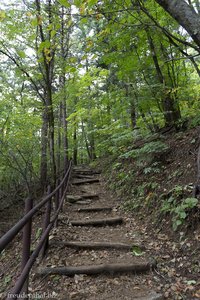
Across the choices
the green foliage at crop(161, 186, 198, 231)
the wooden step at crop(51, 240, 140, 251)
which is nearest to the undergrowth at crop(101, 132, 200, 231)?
the green foliage at crop(161, 186, 198, 231)

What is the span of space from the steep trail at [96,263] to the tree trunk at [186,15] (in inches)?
133

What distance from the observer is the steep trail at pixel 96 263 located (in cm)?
291

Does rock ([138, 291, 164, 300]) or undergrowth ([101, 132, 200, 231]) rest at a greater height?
undergrowth ([101, 132, 200, 231])

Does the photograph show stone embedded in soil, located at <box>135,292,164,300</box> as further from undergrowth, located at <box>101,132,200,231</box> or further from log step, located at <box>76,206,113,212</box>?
log step, located at <box>76,206,113,212</box>

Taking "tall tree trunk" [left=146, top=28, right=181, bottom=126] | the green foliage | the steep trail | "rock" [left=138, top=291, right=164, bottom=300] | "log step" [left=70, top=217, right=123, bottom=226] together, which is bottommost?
"rock" [left=138, top=291, right=164, bottom=300]

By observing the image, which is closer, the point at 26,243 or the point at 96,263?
the point at 26,243

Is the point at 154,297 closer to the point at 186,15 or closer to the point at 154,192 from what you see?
the point at 154,192

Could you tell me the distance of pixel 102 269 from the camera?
3.25m

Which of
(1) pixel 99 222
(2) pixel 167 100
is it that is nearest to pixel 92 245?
(1) pixel 99 222

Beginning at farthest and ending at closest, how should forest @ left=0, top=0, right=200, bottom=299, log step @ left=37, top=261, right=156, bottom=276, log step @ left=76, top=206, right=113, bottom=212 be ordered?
1. log step @ left=76, top=206, right=113, bottom=212
2. forest @ left=0, top=0, right=200, bottom=299
3. log step @ left=37, top=261, right=156, bottom=276

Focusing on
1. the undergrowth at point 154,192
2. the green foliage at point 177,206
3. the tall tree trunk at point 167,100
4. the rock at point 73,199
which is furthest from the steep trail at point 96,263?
the tall tree trunk at point 167,100

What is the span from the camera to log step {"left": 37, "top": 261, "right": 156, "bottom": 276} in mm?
3186

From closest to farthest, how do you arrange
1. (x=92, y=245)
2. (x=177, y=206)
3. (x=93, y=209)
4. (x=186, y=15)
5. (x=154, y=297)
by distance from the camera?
(x=154, y=297) → (x=186, y=15) → (x=92, y=245) → (x=177, y=206) → (x=93, y=209)

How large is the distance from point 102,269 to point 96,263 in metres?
0.25
